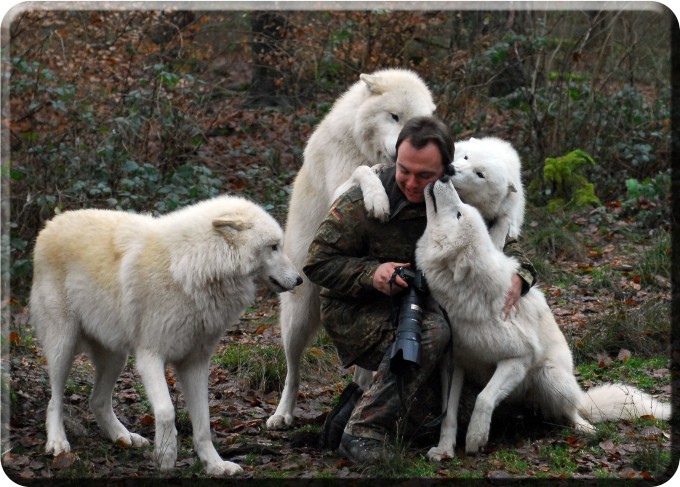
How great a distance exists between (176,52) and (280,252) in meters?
6.59

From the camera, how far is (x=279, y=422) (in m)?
5.45

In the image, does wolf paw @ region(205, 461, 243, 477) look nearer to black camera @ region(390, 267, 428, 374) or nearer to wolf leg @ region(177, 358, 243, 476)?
wolf leg @ region(177, 358, 243, 476)

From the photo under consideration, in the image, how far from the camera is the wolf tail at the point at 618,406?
510 centimetres

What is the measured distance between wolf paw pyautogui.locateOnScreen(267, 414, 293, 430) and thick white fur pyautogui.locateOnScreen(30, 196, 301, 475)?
2.92 ft

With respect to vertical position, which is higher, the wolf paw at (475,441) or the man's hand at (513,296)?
the man's hand at (513,296)

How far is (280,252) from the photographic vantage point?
4660 millimetres

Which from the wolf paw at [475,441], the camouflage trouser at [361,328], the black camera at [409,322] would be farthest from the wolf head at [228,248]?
→ the wolf paw at [475,441]

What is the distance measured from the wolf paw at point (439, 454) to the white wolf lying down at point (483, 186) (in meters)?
1.29

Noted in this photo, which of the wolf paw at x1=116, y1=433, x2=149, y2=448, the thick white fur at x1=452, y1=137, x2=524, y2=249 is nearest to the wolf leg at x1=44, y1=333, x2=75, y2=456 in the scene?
the wolf paw at x1=116, y1=433, x2=149, y2=448

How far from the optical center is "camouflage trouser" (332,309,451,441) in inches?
177

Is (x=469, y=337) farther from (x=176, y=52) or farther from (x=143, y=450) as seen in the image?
(x=176, y=52)

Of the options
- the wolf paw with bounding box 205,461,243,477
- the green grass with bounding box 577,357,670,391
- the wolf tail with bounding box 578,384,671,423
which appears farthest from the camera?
the green grass with bounding box 577,357,670,391

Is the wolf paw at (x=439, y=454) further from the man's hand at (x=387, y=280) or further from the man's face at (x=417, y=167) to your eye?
the man's face at (x=417, y=167)

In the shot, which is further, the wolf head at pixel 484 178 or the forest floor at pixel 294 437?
the wolf head at pixel 484 178
